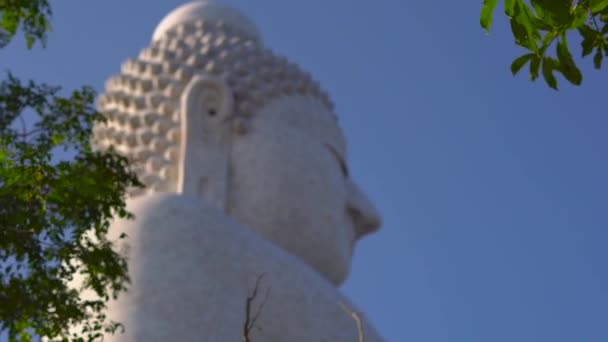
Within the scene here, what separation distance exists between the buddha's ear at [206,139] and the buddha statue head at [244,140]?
1cm

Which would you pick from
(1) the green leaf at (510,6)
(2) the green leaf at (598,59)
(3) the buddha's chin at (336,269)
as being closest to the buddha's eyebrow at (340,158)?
(3) the buddha's chin at (336,269)

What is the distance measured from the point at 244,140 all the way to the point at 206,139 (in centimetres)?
39

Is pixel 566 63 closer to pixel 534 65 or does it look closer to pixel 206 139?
pixel 534 65

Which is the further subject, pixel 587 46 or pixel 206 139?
pixel 206 139

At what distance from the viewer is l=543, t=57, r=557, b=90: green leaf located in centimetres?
183

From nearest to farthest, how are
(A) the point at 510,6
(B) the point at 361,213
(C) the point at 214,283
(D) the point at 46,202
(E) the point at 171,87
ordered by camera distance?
1. (A) the point at 510,6
2. (D) the point at 46,202
3. (C) the point at 214,283
4. (E) the point at 171,87
5. (B) the point at 361,213

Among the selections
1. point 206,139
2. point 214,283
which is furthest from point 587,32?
point 206,139

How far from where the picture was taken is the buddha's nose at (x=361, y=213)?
9.70 meters

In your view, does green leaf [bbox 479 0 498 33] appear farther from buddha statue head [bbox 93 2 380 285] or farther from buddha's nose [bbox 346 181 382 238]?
buddha's nose [bbox 346 181 382 238]

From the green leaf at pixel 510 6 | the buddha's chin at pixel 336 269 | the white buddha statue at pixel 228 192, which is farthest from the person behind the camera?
the buddha's chin at pixel 336 269

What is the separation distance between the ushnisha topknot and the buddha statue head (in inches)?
0.5

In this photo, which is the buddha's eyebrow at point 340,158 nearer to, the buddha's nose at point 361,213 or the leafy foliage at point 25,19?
the buddha's nose at point 361,213

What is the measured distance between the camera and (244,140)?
9.16m

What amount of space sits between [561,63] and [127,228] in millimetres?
6032
